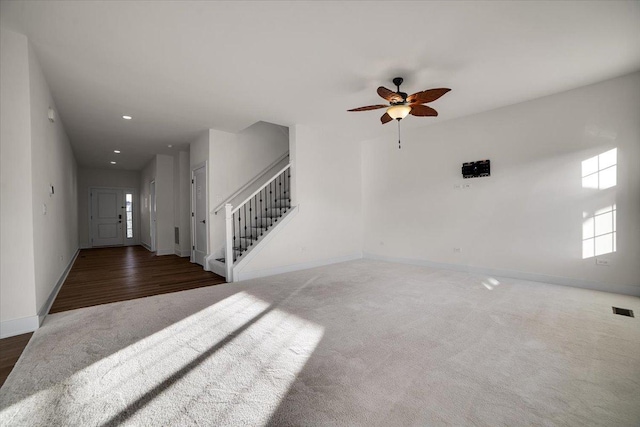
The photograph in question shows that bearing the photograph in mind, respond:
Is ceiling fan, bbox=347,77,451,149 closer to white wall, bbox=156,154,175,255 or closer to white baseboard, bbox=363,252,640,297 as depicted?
white baseboard, bbox=363,252,640,297

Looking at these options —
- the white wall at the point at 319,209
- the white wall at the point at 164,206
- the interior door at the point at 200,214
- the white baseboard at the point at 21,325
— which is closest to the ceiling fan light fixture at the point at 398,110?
the white wall at the point at 319,209

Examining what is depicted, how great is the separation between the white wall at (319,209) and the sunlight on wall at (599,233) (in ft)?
13.4

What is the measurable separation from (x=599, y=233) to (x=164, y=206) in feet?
30.8

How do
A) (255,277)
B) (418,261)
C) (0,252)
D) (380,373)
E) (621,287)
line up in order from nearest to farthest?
(380,373) → (0,252) → (621,287) → (255,277) → (418,261)

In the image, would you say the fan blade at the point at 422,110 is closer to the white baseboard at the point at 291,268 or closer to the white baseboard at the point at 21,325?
the white baseboard at the point at 291,268

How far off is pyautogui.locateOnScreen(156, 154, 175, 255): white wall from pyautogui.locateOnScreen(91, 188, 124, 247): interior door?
371 centimetres

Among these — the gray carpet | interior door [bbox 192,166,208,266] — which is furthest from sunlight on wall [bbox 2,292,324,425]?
interior door [bbox 192,166,208,266]

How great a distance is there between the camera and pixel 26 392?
5.98ft

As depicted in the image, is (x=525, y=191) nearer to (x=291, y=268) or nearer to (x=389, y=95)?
(x=389, y=95)

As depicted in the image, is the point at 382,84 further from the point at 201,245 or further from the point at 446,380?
the point at 201,245

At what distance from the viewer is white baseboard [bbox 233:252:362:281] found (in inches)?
191

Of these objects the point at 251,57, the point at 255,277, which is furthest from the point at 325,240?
the point at 251,57

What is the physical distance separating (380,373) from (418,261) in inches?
168

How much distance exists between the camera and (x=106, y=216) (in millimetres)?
10102
